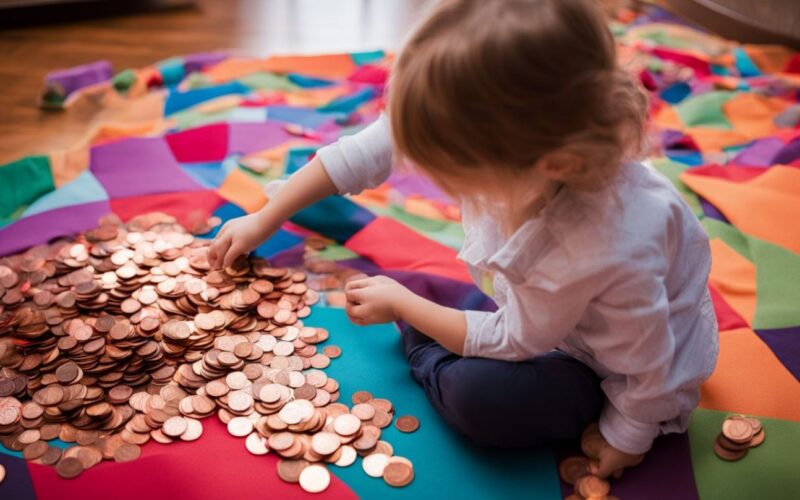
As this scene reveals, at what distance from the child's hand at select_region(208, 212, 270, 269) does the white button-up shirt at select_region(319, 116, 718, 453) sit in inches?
13.0

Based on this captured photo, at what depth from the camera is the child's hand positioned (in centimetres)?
103

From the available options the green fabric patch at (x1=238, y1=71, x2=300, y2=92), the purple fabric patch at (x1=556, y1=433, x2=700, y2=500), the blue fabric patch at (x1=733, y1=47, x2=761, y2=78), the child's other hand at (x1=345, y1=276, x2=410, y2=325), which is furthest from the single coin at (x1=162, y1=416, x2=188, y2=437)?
the blue fabric patch at (x1=733, y1=47, x2=761, y2=78)

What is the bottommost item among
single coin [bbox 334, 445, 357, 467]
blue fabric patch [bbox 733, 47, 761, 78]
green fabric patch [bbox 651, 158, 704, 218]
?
single coin [bbox 334, 445, 357, 467]

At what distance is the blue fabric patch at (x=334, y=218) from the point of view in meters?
1.21

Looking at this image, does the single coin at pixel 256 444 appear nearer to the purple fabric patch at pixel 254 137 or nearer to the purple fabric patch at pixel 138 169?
the purple fabric patch at pixel 138 169

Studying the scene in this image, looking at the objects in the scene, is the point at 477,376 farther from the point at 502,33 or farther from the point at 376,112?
the point at 376,112

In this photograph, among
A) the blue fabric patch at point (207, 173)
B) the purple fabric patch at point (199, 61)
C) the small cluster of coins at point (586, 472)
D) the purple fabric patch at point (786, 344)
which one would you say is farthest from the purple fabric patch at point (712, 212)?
the purple fabric patch at point (199, 61)

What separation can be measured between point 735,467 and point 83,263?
94 cm

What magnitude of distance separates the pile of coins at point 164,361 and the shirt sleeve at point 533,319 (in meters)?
0.16

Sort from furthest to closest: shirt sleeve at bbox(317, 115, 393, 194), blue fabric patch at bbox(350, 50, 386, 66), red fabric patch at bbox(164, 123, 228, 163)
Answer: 1. blue fabric patch at bbox(350, 50, 386, 66)
2. red fabric patch at bbox(164, 123, 228, 163)
3. shirt sleeve at bbox(317, 115, 393, 194)

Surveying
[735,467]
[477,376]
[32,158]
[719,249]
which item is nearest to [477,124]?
[477,376]

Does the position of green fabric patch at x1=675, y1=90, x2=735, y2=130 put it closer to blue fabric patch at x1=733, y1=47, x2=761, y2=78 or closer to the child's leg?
blue fabric patch at x1=733, y1=47, x2=761, y2=78

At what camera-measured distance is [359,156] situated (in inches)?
39.8

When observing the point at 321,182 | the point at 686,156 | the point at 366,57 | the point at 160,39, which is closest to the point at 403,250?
the point at 321,182
